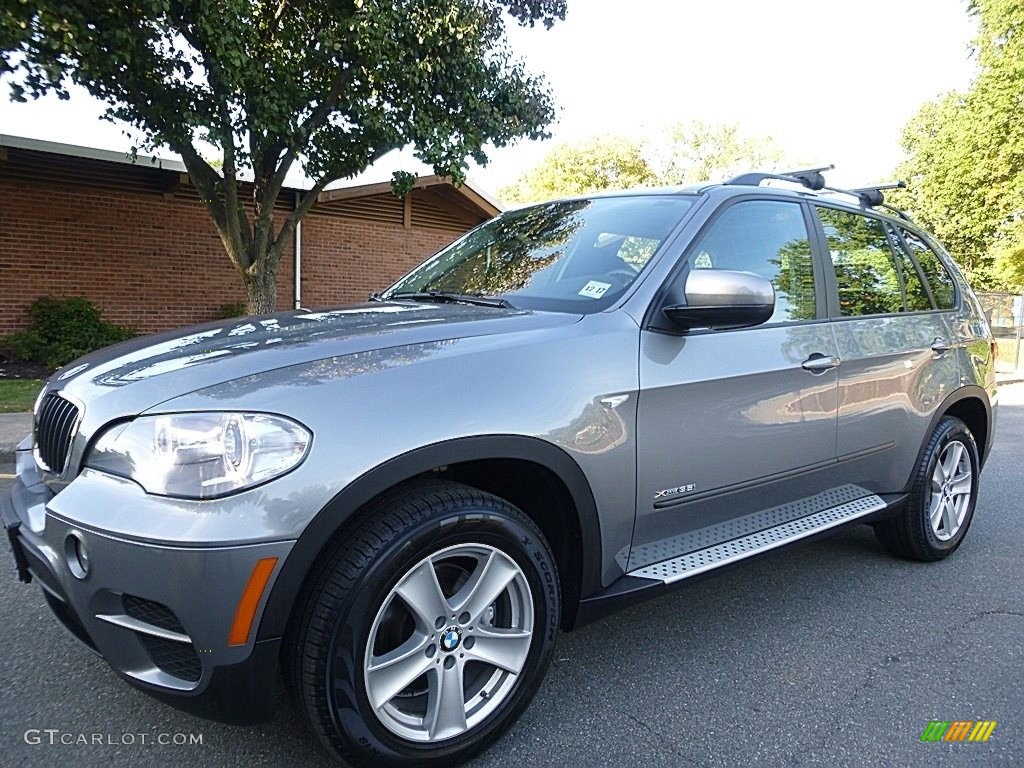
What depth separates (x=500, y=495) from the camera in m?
2.44

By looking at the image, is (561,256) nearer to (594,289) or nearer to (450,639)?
(594,289)

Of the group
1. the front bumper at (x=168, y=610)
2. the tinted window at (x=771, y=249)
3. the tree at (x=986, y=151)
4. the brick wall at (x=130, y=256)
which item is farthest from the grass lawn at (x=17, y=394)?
the tree at (x=986, y=151)

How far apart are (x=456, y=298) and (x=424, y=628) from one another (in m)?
1.41

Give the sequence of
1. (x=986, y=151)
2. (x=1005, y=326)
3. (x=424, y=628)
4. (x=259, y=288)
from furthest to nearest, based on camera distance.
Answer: (x=986, y=151) < (x=1005, y=326) < (x=259, y=288) < (x=424, y=628)

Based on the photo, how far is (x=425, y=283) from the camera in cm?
344

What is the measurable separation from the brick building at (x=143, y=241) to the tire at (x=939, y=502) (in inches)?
424

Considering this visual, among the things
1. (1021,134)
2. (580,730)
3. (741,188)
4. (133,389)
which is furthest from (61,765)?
(1021,134)

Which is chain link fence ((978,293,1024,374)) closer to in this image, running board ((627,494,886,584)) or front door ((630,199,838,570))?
running board ((627,494,886,584))

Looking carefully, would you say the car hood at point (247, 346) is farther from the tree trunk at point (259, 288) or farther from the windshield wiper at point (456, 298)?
the tree trunk at point (259, 288)

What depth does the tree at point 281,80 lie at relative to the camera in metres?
7.62

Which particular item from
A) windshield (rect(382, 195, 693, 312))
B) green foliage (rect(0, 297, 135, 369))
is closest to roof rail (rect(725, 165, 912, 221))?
windshield (rect(382, 195, 693, 312))

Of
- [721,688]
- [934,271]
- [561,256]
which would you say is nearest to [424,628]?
[721,688]

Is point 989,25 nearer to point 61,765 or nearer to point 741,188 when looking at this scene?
point 741,188

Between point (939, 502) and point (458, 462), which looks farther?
point (939, 502)
